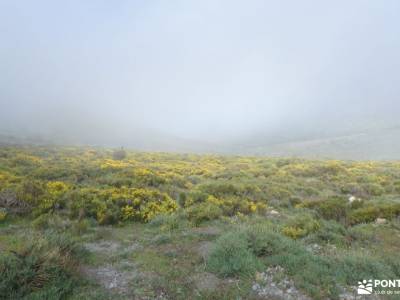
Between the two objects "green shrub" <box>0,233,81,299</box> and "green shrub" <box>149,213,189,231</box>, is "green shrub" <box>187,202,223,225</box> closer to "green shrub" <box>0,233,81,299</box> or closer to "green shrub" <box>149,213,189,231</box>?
"green shrub" <box>149,213,189,231</box>

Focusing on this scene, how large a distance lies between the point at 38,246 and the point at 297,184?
12.0 metres

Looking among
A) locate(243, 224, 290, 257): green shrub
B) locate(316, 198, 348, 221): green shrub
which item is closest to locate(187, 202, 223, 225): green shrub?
locate(243, 224, 290, 257): green shrub

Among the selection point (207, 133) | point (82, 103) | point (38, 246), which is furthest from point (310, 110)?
point (38, 246)

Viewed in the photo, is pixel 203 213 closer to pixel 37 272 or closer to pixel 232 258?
pixel 232 258

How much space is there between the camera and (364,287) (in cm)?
453

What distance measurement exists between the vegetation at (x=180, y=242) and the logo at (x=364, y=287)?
94mm

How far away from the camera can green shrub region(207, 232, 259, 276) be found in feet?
16.2

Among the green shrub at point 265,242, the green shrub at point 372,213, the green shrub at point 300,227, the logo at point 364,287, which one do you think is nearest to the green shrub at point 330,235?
the green shrub at point 300,227

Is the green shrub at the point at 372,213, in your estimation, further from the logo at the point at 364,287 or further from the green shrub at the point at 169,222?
the green shrub at the point at 169,222

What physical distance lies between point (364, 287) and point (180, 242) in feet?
12.5

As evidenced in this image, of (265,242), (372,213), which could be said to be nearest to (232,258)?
(265,242)

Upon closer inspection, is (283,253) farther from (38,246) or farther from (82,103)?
(82,103)

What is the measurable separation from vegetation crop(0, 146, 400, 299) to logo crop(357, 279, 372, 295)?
0.09 meters

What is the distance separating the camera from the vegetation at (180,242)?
4457 mm
